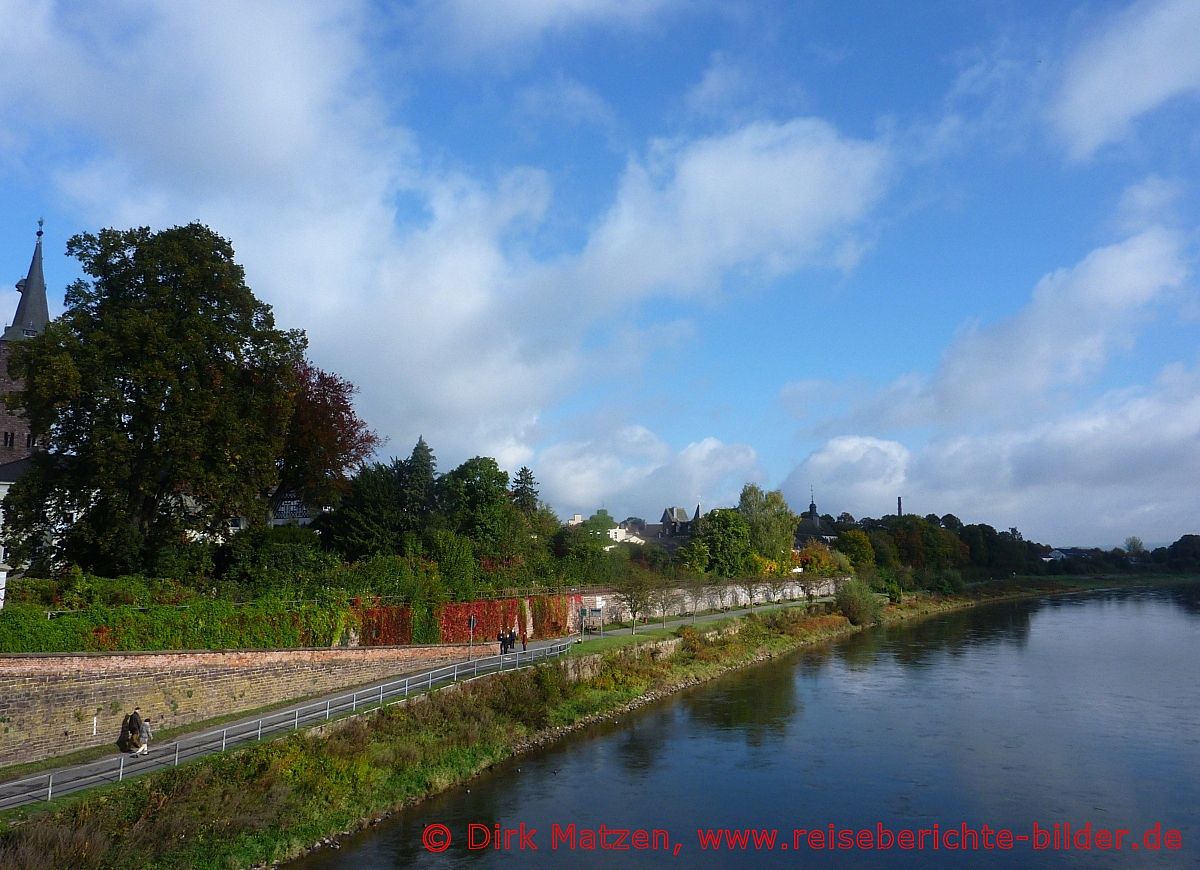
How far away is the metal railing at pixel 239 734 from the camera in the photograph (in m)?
15.4

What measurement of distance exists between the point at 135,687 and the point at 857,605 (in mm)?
53077

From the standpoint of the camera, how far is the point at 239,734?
19703mm

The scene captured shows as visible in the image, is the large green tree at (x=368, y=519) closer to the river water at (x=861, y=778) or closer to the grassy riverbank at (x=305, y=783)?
the grassy riverbank at (x=305, y=783)

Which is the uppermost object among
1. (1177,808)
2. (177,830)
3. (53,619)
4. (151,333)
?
(151,333)

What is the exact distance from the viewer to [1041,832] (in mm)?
18844

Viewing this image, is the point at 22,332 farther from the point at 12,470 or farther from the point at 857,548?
the point at 857,548

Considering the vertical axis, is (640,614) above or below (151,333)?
below

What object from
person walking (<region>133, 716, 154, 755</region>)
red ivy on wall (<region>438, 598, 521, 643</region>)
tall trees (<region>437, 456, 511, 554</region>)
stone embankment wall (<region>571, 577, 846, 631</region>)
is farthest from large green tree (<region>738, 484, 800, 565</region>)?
person walking (<region>133, 716, 154, 755</region>)

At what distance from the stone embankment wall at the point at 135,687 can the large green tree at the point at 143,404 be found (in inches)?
254

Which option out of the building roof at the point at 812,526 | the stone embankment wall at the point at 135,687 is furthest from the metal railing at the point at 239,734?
the building roof at the point at 812,526

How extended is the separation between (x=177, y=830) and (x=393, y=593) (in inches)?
638

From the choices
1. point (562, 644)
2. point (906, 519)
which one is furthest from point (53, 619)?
point (906, 519)

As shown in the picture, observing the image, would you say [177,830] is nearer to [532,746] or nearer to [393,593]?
[532,746]

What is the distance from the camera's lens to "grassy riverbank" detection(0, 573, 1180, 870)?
13984mm
